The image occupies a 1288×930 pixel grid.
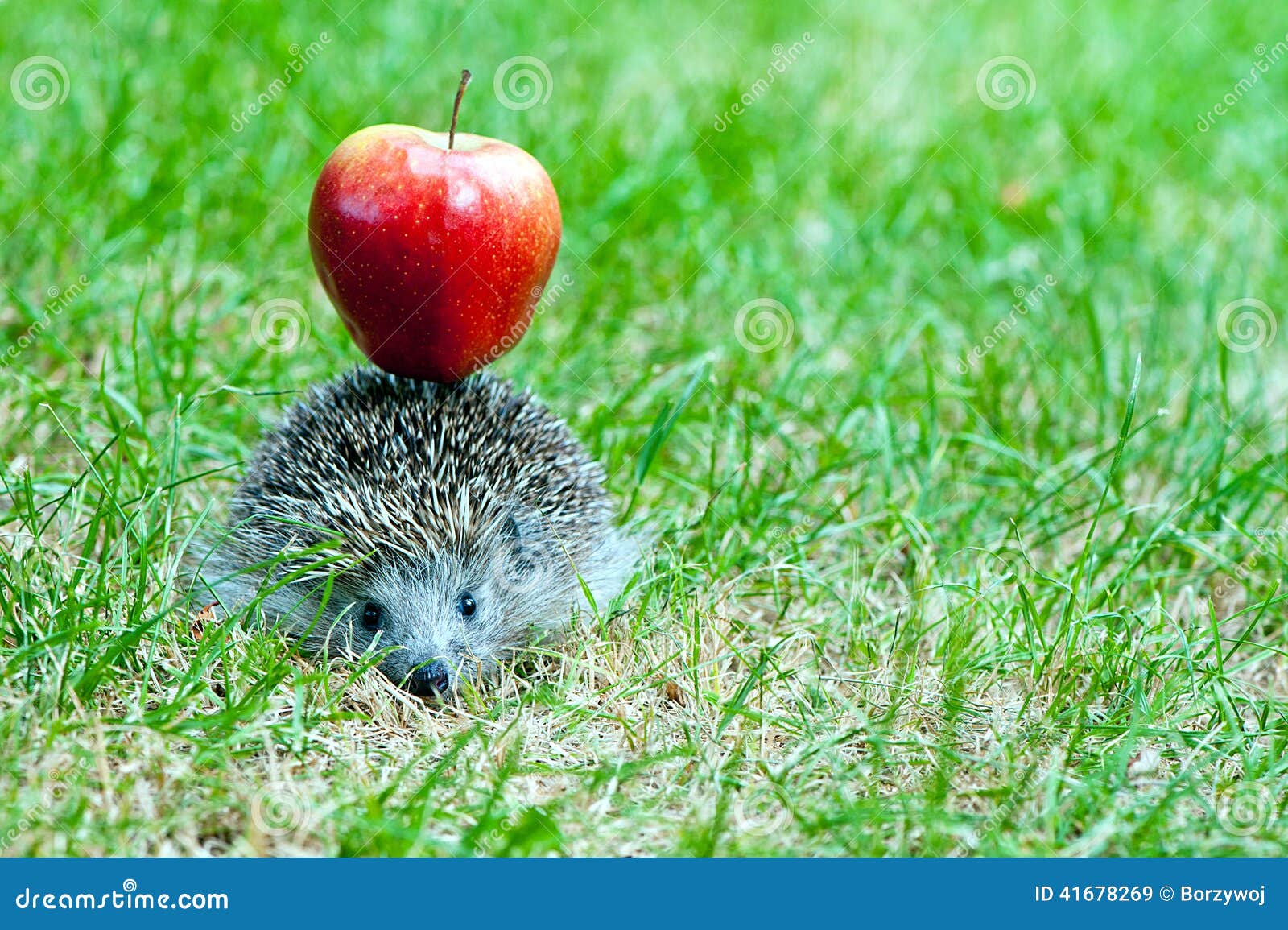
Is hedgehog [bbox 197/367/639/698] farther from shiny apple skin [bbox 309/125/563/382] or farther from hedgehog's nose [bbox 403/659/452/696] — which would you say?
shiny apple skin [bbox 309/125/563/382]

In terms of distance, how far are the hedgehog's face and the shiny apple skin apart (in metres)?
0.80

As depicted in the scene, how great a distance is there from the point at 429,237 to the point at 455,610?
1365 millimetres

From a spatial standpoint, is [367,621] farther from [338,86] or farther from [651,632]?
[338,86]

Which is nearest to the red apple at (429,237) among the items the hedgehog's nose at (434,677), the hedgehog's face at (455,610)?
the hedgehog's face at (455,610)

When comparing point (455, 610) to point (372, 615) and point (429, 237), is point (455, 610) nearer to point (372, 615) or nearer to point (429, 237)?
point (372, 615)

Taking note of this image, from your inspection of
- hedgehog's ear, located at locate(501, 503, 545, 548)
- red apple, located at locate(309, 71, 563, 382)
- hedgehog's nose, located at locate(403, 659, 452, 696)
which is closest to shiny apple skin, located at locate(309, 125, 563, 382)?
red apple, located at locate(309, 71, 563, 382)

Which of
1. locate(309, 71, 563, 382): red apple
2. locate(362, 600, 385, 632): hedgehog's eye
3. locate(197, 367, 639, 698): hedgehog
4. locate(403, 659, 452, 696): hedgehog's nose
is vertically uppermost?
locate(309, 71, 563, 382): red apple

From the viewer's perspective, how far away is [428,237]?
13.2ft

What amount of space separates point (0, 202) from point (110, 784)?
165 inches

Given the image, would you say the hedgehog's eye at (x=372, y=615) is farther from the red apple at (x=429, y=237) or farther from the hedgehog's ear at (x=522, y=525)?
the red apple at (x=429, y=237)

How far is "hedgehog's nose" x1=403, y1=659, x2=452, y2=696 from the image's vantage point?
411 centimetres

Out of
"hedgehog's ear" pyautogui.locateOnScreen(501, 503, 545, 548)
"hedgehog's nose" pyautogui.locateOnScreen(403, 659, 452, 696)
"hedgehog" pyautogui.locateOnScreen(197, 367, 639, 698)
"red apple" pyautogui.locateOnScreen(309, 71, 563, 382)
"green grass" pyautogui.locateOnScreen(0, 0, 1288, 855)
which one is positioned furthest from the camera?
"hedgehog's ear" pyautogui.locateOnScreen(501, 503, 545, 548)

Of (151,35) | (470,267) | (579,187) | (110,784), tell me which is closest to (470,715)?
(110,784)

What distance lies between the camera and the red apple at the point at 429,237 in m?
4.01
